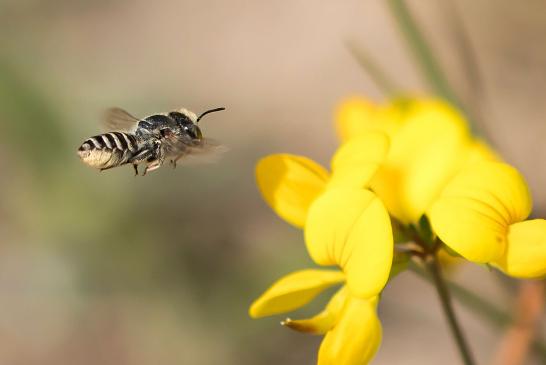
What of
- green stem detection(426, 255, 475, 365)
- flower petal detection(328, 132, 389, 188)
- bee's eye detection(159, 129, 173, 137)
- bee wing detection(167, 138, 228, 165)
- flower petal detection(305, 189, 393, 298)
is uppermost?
bee's eye detection(159, 129, 173, 137)

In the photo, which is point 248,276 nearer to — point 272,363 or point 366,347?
point 272,363

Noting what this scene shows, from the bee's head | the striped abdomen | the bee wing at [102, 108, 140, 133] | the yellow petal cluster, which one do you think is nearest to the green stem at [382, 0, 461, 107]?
the yellow petal cluster

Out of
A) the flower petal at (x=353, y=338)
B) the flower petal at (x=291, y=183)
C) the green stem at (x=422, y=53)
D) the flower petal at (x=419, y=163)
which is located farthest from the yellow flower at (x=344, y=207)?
the green stem at (x=422, y=53)

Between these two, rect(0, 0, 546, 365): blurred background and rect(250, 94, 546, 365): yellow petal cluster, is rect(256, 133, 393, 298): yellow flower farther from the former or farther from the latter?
rect(0, 0, 546, 365): blurred background

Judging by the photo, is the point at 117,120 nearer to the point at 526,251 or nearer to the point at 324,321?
the point at 324,321

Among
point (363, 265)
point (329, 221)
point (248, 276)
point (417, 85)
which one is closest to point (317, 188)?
point (329, 221)
